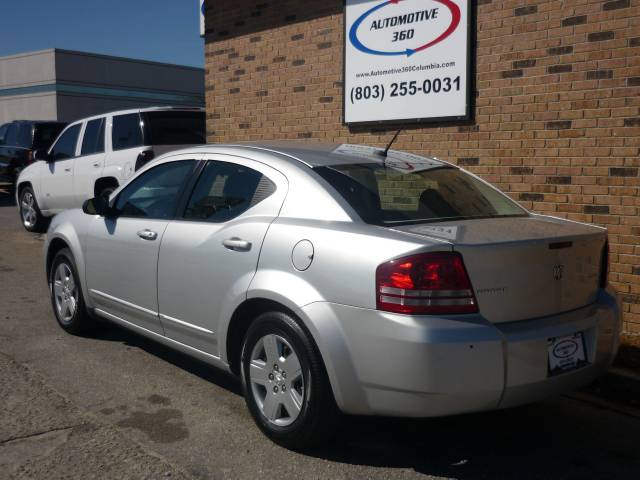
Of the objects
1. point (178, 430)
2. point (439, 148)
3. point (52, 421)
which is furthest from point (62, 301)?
point (439, 148)

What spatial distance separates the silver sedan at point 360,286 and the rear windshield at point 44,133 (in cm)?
1302

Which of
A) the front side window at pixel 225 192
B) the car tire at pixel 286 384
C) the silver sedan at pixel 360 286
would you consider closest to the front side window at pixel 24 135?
the silver sedan at pixel 360 286

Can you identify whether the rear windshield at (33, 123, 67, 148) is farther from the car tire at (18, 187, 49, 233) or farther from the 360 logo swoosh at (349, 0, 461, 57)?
the 360 logo swoosh at (349, 0, 461, 57)

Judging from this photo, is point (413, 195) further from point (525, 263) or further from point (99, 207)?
point (99, 207)

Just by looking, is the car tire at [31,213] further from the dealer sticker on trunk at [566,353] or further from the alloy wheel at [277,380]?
the dealer sticker on trunk at [566,353]

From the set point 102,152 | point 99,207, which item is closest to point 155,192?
point 99,207

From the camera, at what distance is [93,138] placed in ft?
36.8

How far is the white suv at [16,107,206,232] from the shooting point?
10261 mm

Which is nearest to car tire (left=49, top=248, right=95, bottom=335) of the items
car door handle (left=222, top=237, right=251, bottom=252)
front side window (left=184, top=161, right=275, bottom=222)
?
front side window (left=184, top=161, right=275, bottom=222)

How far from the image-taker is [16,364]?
530cm

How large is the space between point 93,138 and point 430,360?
8.99 meters

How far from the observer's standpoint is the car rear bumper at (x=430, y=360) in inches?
132

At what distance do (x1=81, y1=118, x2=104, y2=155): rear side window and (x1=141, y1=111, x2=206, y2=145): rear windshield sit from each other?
1084mm

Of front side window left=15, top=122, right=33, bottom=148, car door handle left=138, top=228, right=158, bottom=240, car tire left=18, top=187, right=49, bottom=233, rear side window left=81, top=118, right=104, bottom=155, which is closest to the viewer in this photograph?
car door handle left=138, top=228, right=158, bottom=240
